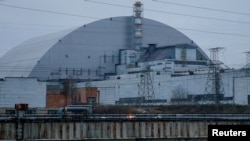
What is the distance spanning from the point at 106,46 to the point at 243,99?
116 feet

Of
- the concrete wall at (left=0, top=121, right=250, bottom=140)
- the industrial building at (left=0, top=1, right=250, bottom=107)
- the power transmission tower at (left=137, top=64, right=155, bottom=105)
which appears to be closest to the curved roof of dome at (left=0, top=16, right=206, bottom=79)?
the industrial building at (left=0, top=1, right=250, bottom=107)

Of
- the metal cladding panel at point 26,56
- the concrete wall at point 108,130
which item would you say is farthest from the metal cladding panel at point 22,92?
the concrete wall at point 108,130

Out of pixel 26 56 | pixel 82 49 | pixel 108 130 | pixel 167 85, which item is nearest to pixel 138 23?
pixel 82 49

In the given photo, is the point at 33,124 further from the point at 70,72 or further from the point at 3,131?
the point at 70,72

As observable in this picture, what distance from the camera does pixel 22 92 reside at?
5869 cm

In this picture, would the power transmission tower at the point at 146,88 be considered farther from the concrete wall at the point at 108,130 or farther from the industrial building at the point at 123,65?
the concrete wall at the point at 108,130

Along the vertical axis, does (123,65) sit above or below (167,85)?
above

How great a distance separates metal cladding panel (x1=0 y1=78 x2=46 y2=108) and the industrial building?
8.01 m

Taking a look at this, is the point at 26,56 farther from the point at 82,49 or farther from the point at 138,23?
the point at 138,23

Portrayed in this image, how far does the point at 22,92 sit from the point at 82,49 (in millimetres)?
35163

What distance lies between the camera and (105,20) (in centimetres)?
9731

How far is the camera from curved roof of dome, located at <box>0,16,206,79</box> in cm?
9106

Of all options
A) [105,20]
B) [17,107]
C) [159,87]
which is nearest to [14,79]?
[159,87]

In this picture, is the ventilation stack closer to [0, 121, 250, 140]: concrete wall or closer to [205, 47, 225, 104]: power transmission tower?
[205, 47, 225, 104]: power transmission tower
